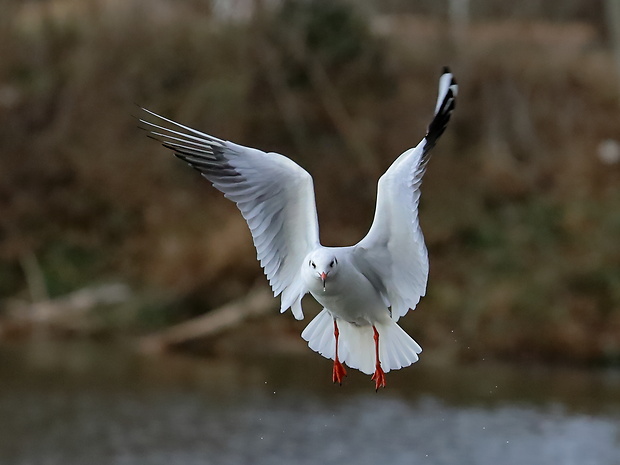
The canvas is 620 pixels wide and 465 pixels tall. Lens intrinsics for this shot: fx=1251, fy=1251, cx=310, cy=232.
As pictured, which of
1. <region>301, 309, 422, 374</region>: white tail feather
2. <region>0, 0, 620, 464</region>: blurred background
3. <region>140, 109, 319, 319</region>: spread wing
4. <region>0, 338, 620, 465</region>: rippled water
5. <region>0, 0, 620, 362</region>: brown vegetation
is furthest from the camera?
<region>0, 0, 620, 362</region>: brown vegetation

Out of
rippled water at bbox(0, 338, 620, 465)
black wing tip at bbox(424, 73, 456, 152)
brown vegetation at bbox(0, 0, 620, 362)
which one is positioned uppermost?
black wing tip at bbox(424, 73, 456, 152)

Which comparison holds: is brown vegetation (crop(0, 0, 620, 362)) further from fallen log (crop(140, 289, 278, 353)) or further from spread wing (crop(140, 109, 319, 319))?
spread wing (crop(140, 109, 319, 319))

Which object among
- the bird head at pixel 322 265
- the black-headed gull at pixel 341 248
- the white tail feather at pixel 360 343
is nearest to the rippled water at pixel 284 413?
the white tail feather at pixel 360 343

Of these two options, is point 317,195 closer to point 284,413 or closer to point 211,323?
point 211,323

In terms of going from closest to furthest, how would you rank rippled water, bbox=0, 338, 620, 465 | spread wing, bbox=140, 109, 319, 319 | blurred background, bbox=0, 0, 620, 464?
1. spread wing, bbox=140, 109, 319, 319
2. rippled water, bbox=0, 338, 620, 465
3. blurred background, bbox=0, 0, 620, 464

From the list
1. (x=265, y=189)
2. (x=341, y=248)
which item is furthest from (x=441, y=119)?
(x=265, y=189)

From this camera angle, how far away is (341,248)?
7.06m

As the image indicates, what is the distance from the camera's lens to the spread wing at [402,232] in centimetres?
662

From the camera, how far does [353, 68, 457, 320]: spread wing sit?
261 inches

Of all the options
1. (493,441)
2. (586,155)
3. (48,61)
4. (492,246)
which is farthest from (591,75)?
(493,441)

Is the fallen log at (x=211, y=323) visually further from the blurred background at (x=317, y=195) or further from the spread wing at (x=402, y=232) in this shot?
the spread wing at (x=402, y=232)

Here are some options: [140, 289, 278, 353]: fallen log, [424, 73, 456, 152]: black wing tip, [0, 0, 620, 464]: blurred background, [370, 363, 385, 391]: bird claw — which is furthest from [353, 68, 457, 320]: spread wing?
[140, 289, 278, 353]: fallen log

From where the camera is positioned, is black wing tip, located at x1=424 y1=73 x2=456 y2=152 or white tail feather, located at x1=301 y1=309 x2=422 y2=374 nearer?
black wing tip, located at x1=424 y1=73 x2=456 y2=152

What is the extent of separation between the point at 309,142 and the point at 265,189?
13519 mm
